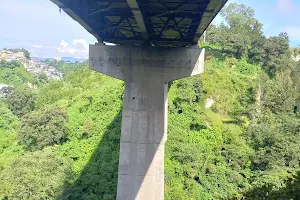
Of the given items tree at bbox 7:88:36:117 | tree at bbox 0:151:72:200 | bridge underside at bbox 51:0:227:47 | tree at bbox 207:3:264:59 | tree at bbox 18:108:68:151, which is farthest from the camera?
tree at bbox 7:88:36:117

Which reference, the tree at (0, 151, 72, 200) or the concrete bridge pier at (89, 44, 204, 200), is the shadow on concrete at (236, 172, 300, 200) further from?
the tree at (0, 151, 72, 200)

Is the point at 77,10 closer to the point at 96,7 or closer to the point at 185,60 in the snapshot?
the point at 96,7

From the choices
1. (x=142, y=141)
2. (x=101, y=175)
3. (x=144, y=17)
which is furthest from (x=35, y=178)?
(x=144, y=17)

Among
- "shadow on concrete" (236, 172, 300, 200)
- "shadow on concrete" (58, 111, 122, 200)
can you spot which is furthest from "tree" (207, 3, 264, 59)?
"shadow on concrete" (236, 172, 300, 200)

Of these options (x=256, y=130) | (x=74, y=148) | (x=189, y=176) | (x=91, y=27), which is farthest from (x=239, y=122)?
(x=91, y=27)

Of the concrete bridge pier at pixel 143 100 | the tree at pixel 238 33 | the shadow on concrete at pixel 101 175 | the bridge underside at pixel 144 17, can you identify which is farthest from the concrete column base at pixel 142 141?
the tree at pixel 238 33

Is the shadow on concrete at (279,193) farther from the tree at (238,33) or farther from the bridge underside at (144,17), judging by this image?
the tree at (238,33)
